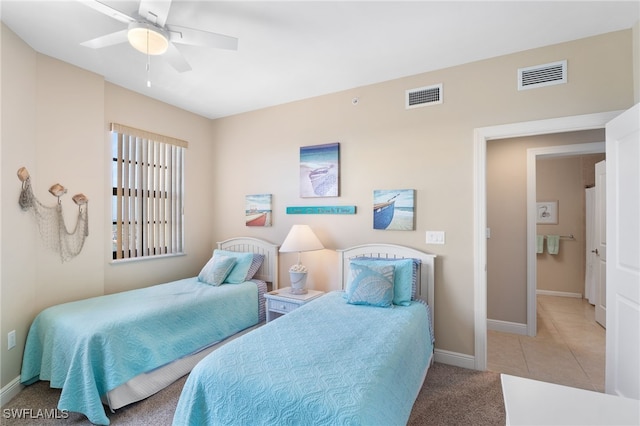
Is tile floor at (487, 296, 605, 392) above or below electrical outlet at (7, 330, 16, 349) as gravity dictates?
below

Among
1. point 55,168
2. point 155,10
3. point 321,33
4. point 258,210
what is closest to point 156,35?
point 155,10

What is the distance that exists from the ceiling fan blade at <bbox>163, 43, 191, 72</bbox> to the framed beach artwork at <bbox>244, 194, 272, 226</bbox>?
6.09ft

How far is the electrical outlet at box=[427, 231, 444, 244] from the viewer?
291 cm

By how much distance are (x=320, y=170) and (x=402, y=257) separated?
52.4 inches

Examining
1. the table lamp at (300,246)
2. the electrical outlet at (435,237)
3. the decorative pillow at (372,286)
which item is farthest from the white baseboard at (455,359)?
the table lamp at (300,246)

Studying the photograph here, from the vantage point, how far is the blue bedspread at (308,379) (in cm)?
130

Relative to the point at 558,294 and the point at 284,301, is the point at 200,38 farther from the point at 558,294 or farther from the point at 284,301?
the point at 558,294

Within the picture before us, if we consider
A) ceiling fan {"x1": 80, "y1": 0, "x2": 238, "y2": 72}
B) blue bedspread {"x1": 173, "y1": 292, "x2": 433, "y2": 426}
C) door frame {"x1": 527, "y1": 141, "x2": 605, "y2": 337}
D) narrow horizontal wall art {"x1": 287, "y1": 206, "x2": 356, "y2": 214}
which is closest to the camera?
blue bedspread {"x1": 173, "y1": 292, "x2": 433, "y2": 426}

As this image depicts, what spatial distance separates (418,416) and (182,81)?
3653mm

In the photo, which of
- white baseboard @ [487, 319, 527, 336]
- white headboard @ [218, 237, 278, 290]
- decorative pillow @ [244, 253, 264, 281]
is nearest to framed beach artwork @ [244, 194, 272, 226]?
white headboard @ [218, 237, 278, 290]

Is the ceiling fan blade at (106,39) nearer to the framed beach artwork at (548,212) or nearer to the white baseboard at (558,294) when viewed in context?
the framed beach artwork at (548,212)

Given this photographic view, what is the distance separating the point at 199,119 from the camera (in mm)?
4242

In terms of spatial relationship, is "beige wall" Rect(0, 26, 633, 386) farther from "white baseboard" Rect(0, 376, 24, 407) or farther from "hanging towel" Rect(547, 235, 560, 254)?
"hanging towel" Rect(547, 235, 560, 254)

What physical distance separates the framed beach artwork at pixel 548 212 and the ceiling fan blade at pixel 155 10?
6.02 metres
